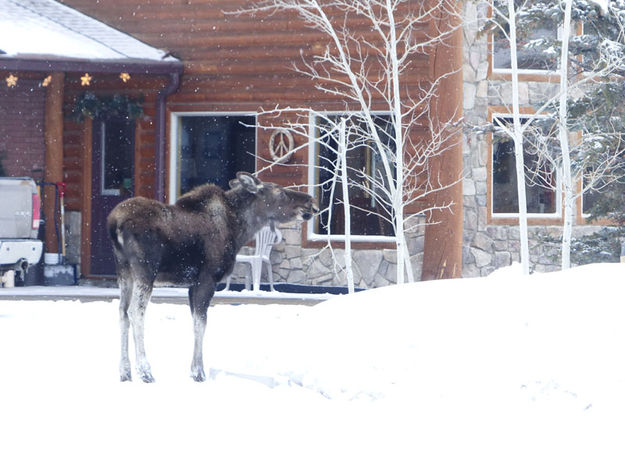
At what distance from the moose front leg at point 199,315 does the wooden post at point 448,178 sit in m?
7.65

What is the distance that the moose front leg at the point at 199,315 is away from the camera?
7672mm

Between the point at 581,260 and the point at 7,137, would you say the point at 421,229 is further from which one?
the point at 7,137

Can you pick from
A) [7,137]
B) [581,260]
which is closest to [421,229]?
[581,260]

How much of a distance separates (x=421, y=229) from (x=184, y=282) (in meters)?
7.94

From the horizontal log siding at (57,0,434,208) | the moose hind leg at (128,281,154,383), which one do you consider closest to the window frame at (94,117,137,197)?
the horizontal log siding at (57,0,434,208)

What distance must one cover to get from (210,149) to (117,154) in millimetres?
1635

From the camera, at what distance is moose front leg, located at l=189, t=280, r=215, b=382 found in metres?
7.67

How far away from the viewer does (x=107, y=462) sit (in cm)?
536

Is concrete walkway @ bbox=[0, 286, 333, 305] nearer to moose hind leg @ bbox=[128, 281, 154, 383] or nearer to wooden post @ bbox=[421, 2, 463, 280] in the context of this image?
wooden post @ bbox=[421, 2, 463, 280]

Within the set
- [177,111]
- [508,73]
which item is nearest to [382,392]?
[508,73]

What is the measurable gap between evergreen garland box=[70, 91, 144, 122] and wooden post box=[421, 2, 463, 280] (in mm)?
4658

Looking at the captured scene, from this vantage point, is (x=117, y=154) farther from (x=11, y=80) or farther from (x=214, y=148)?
(x=11, y=80)

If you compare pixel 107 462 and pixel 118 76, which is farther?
pixel 118 76

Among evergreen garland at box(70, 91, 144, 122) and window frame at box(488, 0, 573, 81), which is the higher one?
window frame at box(488, 0, 573, 81)
